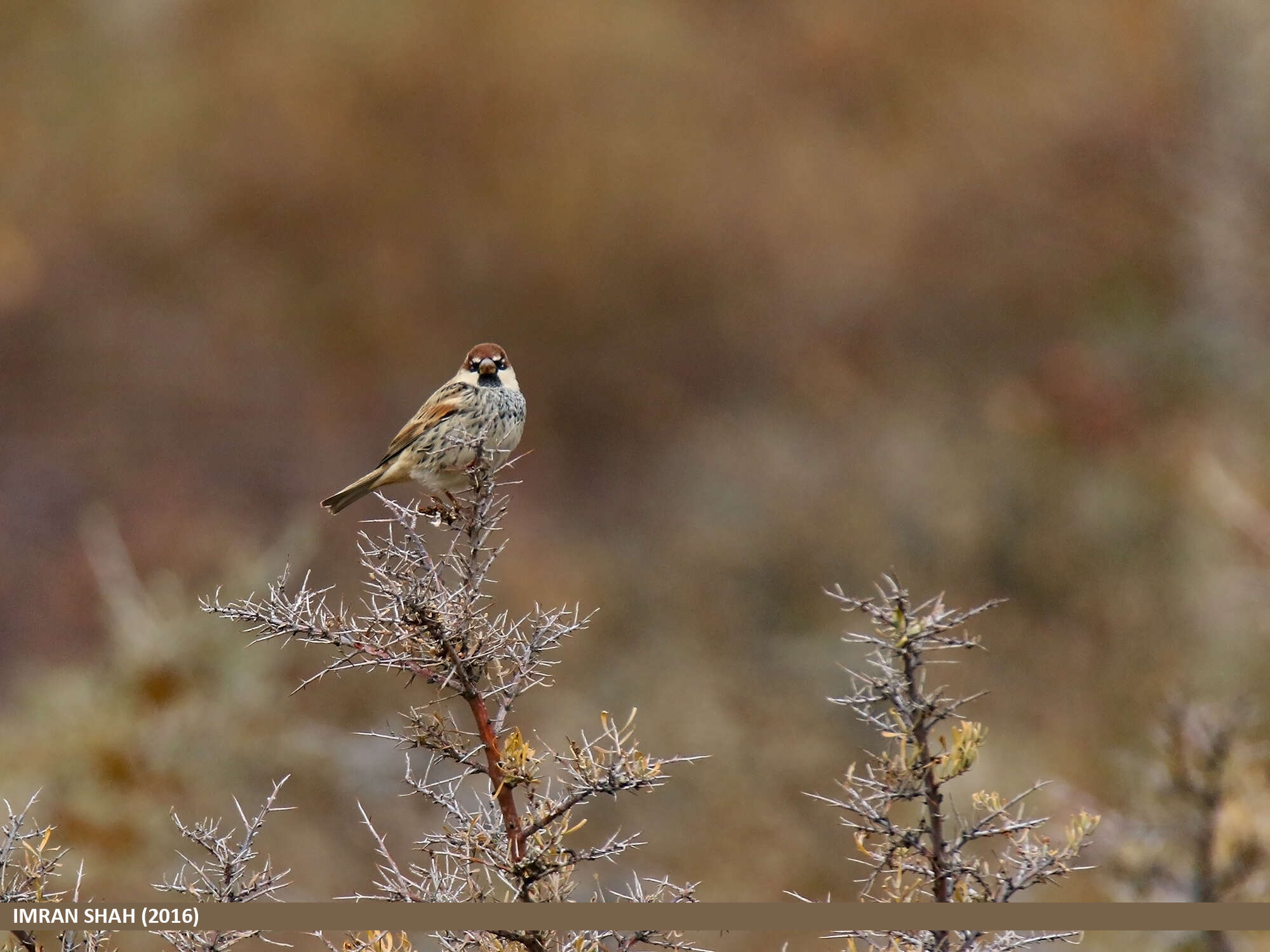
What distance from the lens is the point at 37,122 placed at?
2370 centimetres

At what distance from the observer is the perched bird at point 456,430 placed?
5.02m

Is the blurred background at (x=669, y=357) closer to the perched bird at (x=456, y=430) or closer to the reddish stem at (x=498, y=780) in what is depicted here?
the perched bird at (x=456, y=430)

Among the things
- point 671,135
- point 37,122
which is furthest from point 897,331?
point 37,122

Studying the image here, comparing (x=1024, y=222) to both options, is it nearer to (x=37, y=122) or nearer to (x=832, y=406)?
(x=832, y=406)

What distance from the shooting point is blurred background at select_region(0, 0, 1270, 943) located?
12.9m

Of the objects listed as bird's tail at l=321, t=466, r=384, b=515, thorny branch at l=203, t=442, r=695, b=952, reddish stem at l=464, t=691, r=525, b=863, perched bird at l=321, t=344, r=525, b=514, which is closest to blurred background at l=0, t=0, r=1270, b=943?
bird's tail at l=321, t=466, r=384, b=515

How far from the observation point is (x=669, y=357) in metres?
21.9

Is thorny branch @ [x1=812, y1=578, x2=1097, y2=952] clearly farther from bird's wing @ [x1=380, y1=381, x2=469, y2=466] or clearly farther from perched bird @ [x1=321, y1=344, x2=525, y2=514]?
bird's wing @ [x1=380, y1=381, x2=469, y2=466]

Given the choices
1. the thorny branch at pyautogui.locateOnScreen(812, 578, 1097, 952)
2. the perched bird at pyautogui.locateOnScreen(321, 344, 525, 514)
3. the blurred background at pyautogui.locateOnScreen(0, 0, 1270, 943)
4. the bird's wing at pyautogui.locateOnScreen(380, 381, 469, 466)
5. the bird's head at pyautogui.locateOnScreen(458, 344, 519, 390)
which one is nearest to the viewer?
the thorny branch at pyautogui.locateOnScreen(812, 578, 1097, 952)

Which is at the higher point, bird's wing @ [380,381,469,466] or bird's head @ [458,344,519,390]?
bird's head @ [458,344,519,390]

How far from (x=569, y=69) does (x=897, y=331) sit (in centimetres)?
774

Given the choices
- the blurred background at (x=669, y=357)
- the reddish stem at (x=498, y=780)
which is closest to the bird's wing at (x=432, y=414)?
the reddish stem at (x=498, y=780)

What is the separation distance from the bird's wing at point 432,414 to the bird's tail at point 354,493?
66 mm

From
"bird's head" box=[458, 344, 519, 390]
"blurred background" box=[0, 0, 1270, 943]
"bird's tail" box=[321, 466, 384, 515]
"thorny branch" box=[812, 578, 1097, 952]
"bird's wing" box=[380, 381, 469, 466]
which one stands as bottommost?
"thorny branch" box=[812, 578, 1097, 952]
